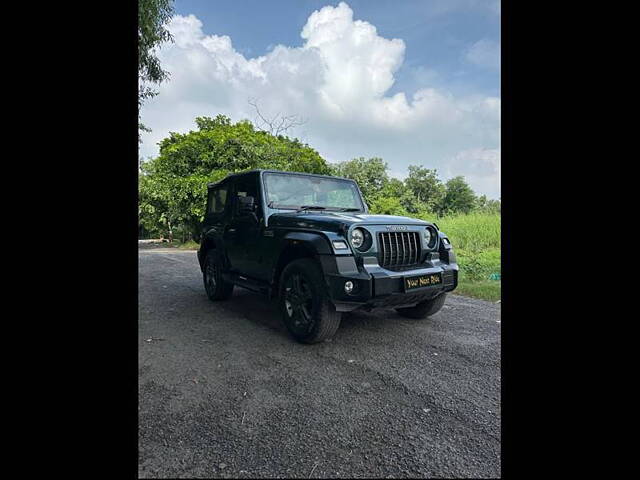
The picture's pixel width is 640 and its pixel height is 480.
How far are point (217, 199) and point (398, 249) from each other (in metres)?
3.08

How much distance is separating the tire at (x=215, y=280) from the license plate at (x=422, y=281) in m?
2.76

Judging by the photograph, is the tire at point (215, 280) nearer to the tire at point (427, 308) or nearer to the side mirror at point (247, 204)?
the side mirror at point (247, 204)

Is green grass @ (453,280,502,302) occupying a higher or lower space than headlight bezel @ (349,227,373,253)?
lower

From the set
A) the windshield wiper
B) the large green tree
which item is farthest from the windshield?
the large green tree

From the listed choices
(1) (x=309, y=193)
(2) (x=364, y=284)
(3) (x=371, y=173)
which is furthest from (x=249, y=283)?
(3) (x=371, y=173)

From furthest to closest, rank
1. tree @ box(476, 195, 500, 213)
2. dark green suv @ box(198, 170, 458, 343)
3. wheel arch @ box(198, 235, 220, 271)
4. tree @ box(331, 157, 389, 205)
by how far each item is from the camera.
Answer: tree @ box(331, 157, 389, 205) → wheel arch @ box(198, 235, 220, 271) → dark green suv @ box(198, 170, 458, 343) → tree @ box(476, 195, 500, 213)

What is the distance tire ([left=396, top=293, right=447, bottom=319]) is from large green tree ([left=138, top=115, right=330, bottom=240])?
1169 centimetres

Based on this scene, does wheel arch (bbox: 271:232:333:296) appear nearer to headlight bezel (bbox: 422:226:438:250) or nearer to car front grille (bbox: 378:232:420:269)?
car front grille (bbox: 378:232:420:269)

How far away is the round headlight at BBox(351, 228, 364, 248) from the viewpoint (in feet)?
10.6

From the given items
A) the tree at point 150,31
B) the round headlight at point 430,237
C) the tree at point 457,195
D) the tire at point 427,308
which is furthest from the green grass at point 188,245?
the tree at point 457,195

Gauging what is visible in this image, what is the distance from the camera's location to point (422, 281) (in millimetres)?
3326

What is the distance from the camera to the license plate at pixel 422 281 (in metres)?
3.21

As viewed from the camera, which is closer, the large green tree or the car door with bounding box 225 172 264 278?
the car door with bounding box 225 172 264 278
